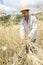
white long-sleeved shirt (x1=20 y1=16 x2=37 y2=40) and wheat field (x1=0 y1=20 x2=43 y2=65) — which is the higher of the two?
white long-sleeved shirt (x1=20 y1=16 x2=37 y2=40)

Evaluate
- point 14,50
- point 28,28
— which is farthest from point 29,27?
point 14,50

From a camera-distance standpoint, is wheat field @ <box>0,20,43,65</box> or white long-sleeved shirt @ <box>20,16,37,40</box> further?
white long-sleeved shirt @ <box>20,16,37,40</box>

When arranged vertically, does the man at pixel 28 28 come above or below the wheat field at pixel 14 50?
above

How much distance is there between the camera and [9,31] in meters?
5.98

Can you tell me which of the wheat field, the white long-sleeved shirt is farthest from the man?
the wheat field

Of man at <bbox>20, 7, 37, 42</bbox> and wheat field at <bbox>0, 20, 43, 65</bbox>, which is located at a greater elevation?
man at <bbox>20, 7, 37, 42</bbox>

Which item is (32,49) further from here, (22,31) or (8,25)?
(8,25)

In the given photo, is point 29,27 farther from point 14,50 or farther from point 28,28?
point 14,50

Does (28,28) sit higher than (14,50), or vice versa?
(28,28)

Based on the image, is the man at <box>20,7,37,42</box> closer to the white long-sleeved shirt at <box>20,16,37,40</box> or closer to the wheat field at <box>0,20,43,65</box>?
the white long-sleeved shirt at <box>20,16,37,40</box>

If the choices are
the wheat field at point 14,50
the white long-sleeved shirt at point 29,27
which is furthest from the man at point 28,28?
the wheat field at point 14,50

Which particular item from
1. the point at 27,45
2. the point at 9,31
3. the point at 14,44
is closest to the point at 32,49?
the point at 27,45

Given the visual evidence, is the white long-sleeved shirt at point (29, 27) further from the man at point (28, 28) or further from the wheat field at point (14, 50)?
the wheat field at point (14, 50)

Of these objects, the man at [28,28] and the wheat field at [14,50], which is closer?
the wheat field at [14,50]
